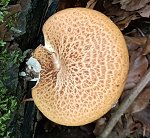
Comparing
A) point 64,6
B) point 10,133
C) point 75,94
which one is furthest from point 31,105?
point 64,6

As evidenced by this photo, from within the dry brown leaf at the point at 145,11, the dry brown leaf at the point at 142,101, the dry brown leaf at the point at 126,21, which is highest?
the dry brown leaf at the point at 145,11

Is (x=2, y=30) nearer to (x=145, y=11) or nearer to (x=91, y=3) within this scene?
(x=91, y=3)

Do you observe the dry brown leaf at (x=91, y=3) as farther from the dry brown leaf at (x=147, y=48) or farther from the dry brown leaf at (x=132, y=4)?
the dry brown leaf at (x=147, y=48)

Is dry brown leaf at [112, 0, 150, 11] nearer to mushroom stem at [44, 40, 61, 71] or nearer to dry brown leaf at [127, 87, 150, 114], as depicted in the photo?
dry brown leaf at [127, 87, 150, 114]

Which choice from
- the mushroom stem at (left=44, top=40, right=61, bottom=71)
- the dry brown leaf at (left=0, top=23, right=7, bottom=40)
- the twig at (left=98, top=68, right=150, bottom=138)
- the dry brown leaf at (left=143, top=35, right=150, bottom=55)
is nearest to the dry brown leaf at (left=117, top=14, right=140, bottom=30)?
the dry brown leaf at (left=143, top=35, right=150, bottom=55)

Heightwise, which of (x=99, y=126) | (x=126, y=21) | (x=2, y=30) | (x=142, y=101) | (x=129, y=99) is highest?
(x=2, y=30)

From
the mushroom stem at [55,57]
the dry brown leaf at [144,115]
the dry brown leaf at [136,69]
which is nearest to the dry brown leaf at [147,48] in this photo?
the dry brown leaf at [136,69]

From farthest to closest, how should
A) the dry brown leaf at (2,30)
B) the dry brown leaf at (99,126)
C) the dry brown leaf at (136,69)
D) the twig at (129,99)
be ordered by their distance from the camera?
the dry brown leaf at (99,126)
the dry brown leaf at (136,69)
the twig at (129,99)
the dry brown leaf at (2,30)

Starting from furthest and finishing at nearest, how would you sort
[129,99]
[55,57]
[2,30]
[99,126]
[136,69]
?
[99,126] → [136,69] → [129,99] → [55,57] → [2,30]

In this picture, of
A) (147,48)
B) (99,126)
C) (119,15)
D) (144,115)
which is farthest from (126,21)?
(99,126)
